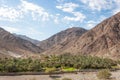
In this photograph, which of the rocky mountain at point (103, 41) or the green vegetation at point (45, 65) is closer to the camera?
the green vegetation at point (45, 65)

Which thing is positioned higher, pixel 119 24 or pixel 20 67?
pixel 119 24

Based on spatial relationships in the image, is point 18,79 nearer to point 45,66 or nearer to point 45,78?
Answer: point 45,78

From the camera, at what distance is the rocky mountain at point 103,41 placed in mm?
161288

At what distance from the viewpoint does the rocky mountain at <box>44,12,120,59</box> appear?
161288mm

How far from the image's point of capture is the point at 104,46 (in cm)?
16825

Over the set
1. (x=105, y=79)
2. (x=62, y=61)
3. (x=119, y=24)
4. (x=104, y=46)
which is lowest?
(x=105, y=79)

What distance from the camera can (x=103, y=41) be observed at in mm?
171250

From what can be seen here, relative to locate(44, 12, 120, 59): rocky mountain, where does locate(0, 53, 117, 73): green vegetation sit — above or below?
below

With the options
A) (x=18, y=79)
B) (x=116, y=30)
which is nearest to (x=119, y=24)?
(x=116, y=30)

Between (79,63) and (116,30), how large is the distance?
94.9 metres

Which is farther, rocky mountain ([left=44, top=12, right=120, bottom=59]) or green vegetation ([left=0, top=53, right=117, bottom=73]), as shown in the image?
rocky mountain ([left=44, top=12, right=120, bottom=59])

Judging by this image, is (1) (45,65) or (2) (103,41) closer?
(1) (45,65)

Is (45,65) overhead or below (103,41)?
below

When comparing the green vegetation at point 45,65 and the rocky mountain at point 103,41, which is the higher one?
the rocky mountain at point 103,41
